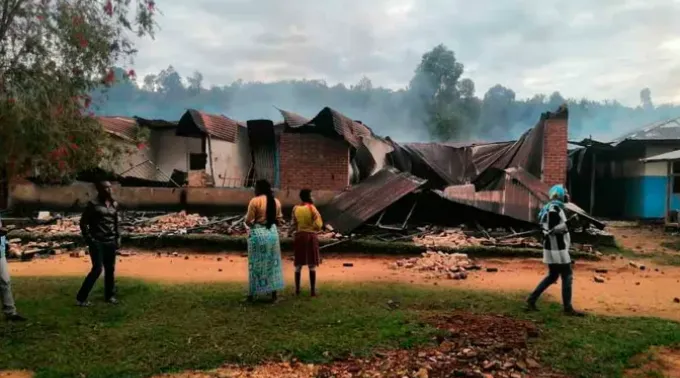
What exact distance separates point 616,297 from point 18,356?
7433mm

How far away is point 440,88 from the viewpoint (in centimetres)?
4491

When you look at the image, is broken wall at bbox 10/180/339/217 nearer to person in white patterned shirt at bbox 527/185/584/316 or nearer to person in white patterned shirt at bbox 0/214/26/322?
person in white patterned shirt at bbox 0/214/26/322

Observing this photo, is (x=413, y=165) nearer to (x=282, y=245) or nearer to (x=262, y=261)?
(x=282, y=245)

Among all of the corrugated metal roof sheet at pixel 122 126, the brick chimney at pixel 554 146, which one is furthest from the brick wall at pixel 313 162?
the brick chimney at pixel 554 146

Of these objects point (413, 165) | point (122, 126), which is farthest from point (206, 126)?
point (413, 165)

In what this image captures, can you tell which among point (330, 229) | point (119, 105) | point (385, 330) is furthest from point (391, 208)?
point (119, 105)

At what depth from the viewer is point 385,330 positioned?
550 centimetres

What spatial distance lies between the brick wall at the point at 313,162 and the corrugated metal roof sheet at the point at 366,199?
82cm

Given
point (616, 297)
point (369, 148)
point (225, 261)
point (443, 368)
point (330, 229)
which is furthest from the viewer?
point (369, 148)

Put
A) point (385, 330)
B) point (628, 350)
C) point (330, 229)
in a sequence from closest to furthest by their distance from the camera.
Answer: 1. point (628, 350)
2. point (385, 330)
3. point (330, 229)

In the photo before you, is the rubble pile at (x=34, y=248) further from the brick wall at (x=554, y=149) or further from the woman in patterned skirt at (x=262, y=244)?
the brick wall at (x=554, y=149)

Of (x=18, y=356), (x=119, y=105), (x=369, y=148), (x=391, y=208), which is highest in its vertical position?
(x=119, y=105)

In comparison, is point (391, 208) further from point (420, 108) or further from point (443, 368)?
point (420, 108)

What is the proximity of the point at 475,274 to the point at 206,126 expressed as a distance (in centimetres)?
1014
